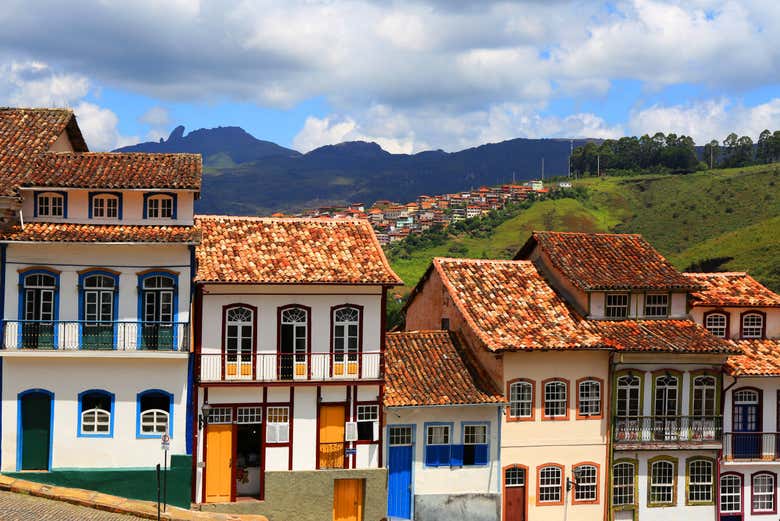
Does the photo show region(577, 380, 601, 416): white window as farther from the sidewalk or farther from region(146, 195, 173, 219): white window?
region(146, 195, 173, 219): white window

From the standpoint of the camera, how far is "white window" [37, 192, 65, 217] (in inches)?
1024

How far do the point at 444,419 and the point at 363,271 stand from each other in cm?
572

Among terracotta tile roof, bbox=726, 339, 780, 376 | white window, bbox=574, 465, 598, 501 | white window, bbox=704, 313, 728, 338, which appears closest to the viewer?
white window, bbox=574, 465, 598, 501

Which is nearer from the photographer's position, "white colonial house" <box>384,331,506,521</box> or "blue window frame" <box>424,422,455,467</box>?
"white colonial house" <box>384,331,506,521</box>

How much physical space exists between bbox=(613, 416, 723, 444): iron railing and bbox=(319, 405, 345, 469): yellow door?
950 centimetres

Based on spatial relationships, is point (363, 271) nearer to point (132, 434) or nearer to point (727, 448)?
point (132, 434)

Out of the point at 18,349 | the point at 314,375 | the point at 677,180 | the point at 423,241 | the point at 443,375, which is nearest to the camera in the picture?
the point at 18,349

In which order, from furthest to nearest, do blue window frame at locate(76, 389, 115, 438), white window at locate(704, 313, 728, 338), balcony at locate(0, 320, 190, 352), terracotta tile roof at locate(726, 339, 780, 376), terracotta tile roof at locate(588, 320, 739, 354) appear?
white window at locate(704, 313, 728, 338), terracotta tile roof at locate(726, 339, 780, 376), terracotta tile roof at locate(588, 320, 739, 354), blue window frame at locate(76, 389, 115, 438), balcony at locate(0, 320, 190, 352)

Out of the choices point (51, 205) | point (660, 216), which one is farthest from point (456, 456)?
point (660, 216)

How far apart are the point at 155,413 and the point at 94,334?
296cm

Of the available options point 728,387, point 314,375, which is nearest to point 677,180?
point 728,387

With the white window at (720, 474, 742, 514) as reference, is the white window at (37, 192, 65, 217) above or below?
above

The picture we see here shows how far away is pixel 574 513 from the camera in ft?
98.4

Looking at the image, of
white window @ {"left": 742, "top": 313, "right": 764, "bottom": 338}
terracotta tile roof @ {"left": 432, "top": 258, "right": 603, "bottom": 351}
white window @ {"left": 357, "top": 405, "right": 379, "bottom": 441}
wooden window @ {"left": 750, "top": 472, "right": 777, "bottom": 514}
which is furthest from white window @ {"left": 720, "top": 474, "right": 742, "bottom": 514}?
white window @ {"left": 357, "top": 405, "right": 379, "bottom": 441}
